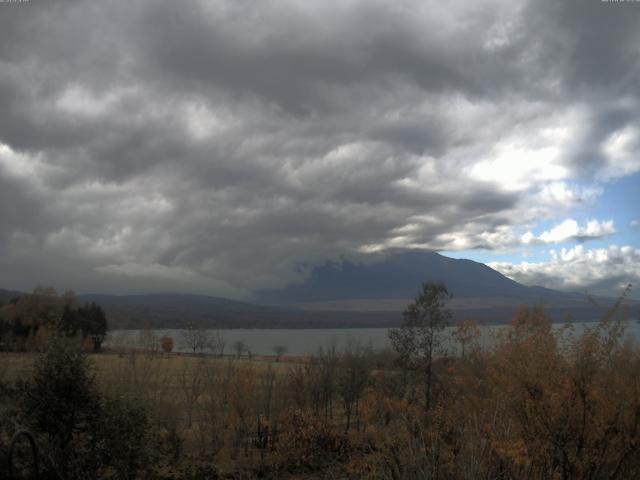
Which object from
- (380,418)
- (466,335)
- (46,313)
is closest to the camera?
(380,418)

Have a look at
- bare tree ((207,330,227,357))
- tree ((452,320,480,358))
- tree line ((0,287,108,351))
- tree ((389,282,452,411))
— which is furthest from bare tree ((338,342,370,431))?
tree line ((0,287,108,351))

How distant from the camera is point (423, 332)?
2981 centimetres

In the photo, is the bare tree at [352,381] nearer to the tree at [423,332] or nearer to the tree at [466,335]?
the tree at [423,332]

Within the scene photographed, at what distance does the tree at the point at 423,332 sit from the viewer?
96.5ft

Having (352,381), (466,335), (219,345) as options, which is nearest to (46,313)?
(219,345)

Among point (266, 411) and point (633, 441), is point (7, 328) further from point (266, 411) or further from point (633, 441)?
point (633, 441)

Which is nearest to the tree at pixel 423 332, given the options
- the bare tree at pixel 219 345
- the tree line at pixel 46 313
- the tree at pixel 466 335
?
the tree at pixel 466 335

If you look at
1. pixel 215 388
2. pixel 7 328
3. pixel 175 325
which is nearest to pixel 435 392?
pixel 215 388

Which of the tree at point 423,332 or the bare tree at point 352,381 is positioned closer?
the bare tree at point 352,381

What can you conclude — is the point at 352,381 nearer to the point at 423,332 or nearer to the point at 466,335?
the point at 423,332

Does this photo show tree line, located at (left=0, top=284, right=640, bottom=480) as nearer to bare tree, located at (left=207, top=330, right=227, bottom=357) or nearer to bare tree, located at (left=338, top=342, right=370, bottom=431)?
bare tree, located at (left=338, top=342, right=370, bottom=431)

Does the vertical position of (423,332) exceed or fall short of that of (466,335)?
it exceeds it

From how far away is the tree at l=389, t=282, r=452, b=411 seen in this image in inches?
1158

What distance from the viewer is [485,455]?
955 centimetres
